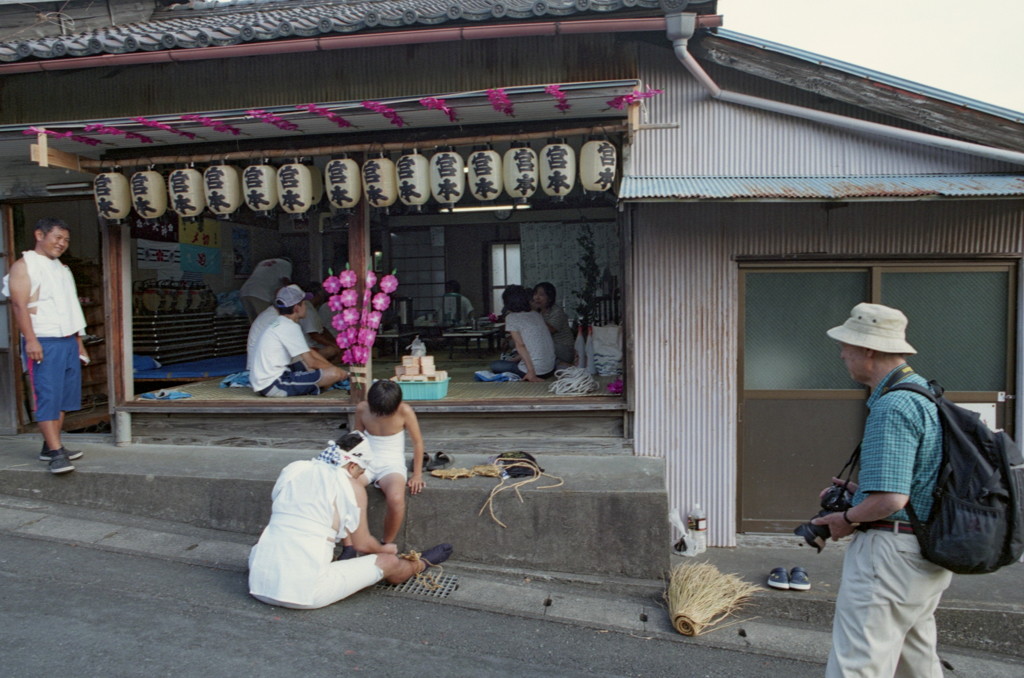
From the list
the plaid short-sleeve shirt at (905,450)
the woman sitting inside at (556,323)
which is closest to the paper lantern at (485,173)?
the woman sitting inside at (556,323)

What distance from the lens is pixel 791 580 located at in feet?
20.5

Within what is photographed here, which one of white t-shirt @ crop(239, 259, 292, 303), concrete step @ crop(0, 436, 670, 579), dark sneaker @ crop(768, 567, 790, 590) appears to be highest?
white t-shirt @ crop(239, 259, 292, 303)

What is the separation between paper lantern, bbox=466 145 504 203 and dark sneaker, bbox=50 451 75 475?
4968mm

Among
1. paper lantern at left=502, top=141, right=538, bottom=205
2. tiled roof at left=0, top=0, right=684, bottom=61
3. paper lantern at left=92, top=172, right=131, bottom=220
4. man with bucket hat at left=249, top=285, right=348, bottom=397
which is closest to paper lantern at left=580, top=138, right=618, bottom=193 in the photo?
paper lantern at left=502, top=141, right=538, bottom=205

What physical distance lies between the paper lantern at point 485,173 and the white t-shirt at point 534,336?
8.05ft

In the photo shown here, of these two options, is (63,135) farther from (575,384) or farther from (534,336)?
(575,384)

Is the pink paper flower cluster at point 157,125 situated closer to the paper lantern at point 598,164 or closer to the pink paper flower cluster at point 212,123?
the pink paper flower cluster at point 212,123

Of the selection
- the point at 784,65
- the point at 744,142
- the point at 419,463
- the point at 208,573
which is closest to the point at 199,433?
the point at 208,573

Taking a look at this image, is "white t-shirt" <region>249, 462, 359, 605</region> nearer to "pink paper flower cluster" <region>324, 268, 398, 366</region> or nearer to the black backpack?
"pink paper flower cluster" <region>324, 268, 398, 366</region>

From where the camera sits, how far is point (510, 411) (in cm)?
755

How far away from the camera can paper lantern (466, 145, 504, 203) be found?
705cm

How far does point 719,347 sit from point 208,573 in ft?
17.1

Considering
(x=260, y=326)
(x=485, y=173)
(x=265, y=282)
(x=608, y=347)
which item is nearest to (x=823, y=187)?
(x=485, y=173)

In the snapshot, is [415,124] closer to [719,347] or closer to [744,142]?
[744,142]
